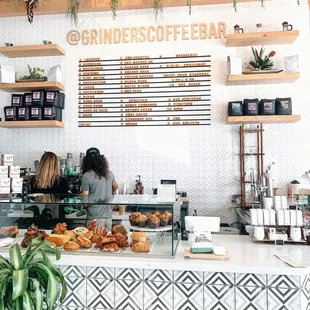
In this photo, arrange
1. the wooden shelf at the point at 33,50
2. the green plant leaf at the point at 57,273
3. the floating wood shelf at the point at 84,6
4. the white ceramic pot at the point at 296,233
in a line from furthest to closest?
the wooden shelf at the point at 33,50
the floating wood shelf at the point at 84,6
the white ceramic pot at the point at 296,233
the green plant leaf at the point at 57,273

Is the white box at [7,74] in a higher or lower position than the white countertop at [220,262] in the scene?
higher

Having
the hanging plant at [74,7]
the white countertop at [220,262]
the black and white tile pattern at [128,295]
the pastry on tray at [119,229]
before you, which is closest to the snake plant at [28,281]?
the white countertop at [220,262]

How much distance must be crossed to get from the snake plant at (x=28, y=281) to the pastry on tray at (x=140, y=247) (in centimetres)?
40

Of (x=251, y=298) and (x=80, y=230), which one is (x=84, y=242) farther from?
(x=251, y=298)

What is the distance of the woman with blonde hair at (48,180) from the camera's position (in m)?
3.42

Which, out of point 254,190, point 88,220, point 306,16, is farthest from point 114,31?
point 88,220

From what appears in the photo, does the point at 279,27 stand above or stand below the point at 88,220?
above

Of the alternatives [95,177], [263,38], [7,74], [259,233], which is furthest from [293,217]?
[7,74]

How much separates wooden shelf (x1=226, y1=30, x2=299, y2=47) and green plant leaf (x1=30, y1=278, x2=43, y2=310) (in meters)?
3.44

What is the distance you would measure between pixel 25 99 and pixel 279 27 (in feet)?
10.9

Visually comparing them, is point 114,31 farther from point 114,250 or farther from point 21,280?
point 21,280

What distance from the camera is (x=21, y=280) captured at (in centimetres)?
146

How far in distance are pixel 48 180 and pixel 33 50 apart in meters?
1.94

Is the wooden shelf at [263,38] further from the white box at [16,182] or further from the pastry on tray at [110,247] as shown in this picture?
the pastry on tray at [110,247]
